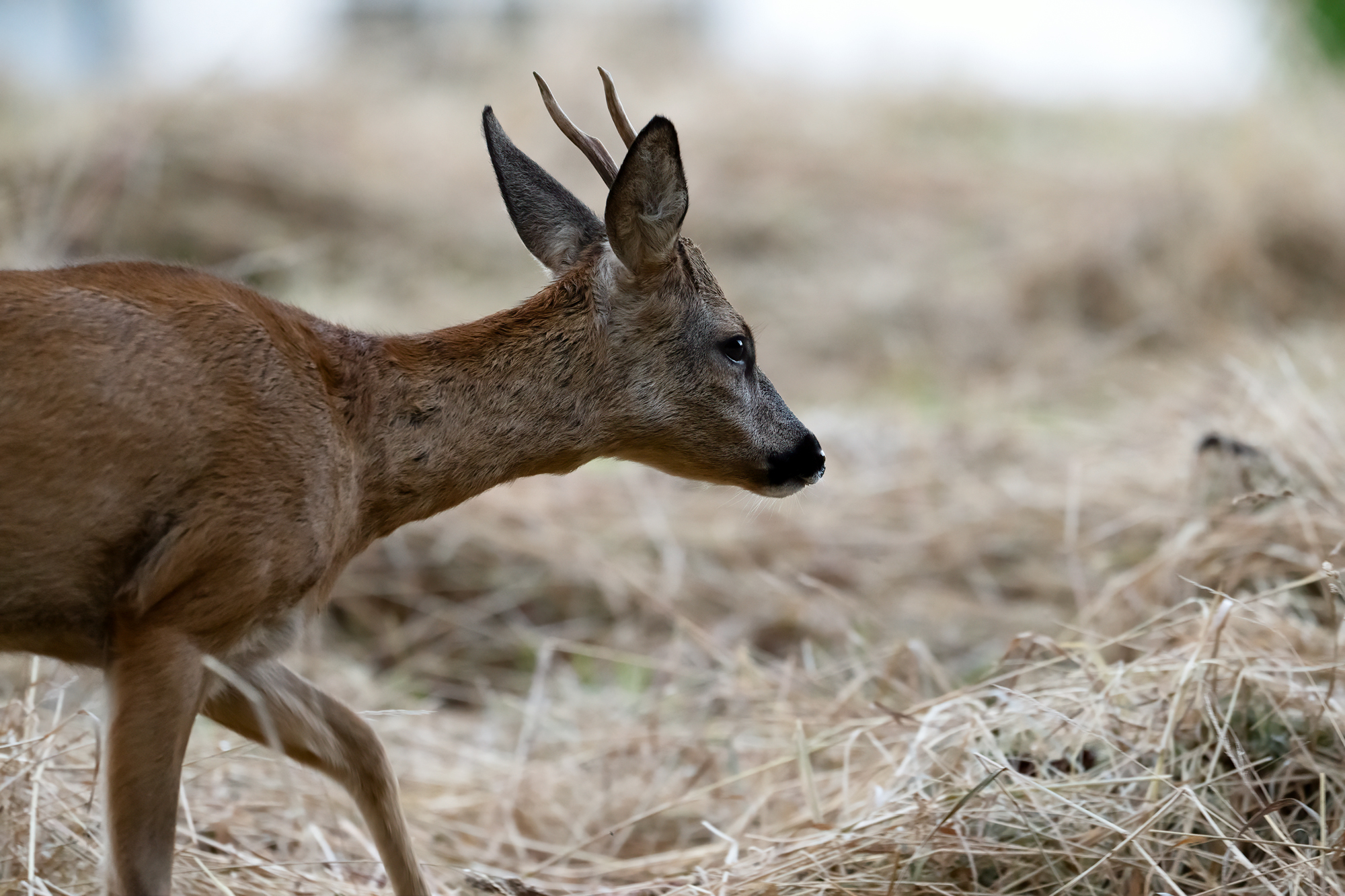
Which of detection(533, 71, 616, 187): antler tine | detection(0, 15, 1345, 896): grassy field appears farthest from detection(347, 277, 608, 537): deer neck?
detection(0, 15, 1345, 896): grassy field

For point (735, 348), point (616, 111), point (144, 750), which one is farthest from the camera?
point (735, 348)

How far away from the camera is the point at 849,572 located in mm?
5805

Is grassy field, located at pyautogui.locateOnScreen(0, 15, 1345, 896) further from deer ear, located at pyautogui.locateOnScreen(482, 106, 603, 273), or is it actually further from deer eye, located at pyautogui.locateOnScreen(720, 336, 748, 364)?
deer ear, located at pyautogui.locateOnScreen(482, 106, 603, 273)

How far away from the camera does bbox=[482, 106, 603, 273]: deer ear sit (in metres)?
3.28

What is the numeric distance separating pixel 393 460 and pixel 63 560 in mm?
670

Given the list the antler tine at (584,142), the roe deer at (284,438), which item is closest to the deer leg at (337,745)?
the roe deer at (284,438)

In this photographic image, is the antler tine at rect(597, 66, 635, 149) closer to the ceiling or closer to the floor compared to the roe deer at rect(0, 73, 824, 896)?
closer to the ceiling

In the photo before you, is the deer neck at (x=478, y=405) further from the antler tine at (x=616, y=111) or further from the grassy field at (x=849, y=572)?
the grassy field at (x=849, y=572)

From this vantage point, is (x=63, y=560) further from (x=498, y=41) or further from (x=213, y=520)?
(x=498, y=41)

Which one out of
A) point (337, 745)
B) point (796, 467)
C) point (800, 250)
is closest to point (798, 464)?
point (796, 467)

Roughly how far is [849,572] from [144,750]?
3718mm

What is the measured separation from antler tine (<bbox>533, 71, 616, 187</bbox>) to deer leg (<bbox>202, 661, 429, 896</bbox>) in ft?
4.14

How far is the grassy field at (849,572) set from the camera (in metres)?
3.00

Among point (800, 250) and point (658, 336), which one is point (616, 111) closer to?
point (658, 336)
